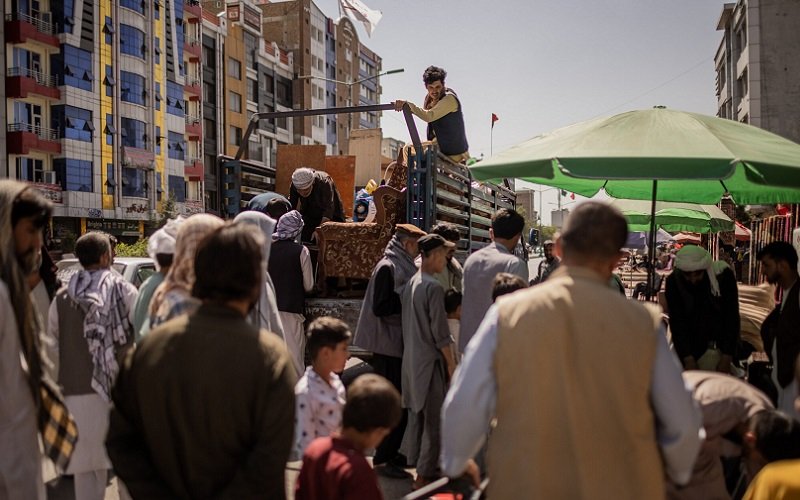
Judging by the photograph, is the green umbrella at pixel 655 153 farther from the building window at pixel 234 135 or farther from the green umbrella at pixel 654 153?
the building window at pixel 234 135

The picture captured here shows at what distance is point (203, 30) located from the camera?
4472 cm

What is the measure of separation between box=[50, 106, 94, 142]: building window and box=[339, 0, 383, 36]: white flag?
1868 centimetres

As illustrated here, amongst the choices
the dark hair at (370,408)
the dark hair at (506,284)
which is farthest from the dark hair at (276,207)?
the dark hair at (370,408)

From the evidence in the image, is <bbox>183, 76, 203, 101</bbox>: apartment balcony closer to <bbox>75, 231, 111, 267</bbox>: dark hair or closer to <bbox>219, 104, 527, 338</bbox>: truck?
<bbox>219, 104, 527, 338</bbox>: truck

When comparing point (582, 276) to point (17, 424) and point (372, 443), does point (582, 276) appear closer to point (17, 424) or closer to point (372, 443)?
point (372, 443)

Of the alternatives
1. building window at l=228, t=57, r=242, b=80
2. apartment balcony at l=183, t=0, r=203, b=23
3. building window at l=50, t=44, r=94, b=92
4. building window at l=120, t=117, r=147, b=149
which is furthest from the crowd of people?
building window at l=228, t=57, r=242, b=80

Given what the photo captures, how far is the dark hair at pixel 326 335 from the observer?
11.3 feet

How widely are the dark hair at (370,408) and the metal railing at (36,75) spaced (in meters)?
34.0

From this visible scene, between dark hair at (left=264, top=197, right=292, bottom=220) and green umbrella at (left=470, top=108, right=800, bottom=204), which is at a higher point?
green umbrella at (left=470, top=108, right=800, bottom=204)

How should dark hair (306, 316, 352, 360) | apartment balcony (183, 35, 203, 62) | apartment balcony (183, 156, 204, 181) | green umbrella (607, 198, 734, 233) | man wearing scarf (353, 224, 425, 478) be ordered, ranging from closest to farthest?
dark hair (306, 316, 352, 360), man wearing scarf (353, 224, 425, 478), green umbrella (607, 198, 734, 233), apartment balcony (183, 156, 204, 181), apartment balcony (183, 35, 203, 62)

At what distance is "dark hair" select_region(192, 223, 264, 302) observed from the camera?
90.4 inches

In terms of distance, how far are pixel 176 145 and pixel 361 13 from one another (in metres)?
23.7

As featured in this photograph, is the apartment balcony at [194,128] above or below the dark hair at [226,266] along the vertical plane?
above

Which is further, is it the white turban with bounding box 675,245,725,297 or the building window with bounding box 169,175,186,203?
the building window with bounding box 169,175,186,203
